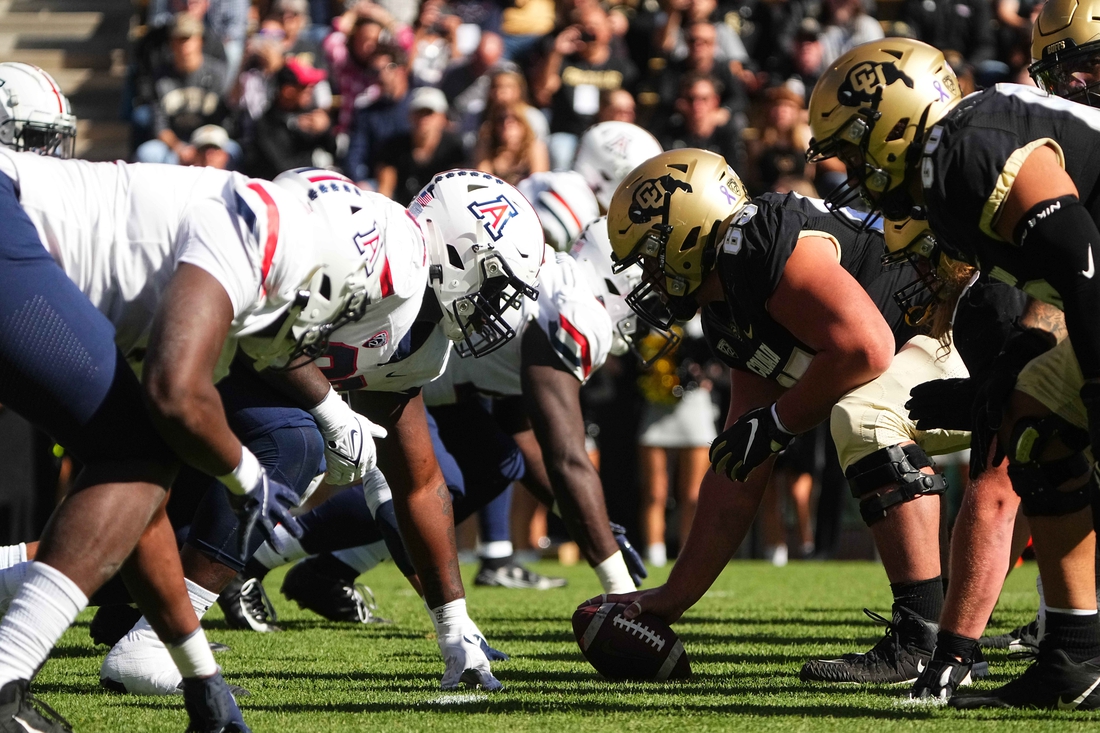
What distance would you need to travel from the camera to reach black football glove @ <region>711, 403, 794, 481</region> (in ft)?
12.7

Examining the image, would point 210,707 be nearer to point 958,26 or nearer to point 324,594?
point 324,594

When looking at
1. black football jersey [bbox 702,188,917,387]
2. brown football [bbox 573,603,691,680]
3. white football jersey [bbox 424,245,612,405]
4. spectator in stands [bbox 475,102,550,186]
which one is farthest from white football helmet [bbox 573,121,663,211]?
brown football [bbox 573,603,691,680]

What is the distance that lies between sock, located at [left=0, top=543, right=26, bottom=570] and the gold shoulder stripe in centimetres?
311

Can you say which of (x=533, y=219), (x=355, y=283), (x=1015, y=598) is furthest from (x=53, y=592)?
(x=1015, y=598)

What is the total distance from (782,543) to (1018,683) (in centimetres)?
626

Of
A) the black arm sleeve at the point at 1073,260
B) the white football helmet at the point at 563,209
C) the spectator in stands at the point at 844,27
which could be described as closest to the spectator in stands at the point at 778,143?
the spectator in stands at the point at 844,27

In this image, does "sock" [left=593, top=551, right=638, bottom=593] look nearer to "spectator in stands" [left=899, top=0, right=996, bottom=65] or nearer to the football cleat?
the football cleat

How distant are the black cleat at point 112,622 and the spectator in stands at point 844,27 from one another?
26.8 ft

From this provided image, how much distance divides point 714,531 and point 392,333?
1.30 m

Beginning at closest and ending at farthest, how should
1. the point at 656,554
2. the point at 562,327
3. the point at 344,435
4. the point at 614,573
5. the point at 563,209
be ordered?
the point at 344,435 < the point at 614,573 < the point at 562,327 < the point at 563,209 < the point at 656,554

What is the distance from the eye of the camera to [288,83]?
10.8 m

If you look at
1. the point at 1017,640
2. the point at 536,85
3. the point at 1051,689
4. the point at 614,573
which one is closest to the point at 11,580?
the point at 614,573

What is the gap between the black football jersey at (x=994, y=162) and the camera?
321cm

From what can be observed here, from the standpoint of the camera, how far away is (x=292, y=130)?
1074 cm
